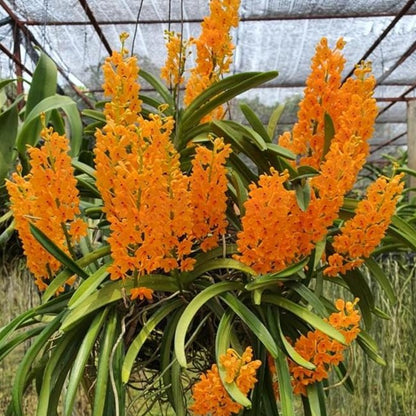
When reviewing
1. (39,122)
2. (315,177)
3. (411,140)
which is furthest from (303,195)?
(411,140)

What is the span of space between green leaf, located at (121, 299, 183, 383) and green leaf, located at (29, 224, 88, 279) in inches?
4.4

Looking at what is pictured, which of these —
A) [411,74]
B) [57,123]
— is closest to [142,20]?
[411,74]

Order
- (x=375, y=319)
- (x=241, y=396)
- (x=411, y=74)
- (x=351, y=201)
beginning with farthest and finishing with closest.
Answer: (x=411, y=74) → (x=375, y=319) → (x=351, y=201) → (x=241, y=396)

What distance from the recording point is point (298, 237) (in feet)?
2.25

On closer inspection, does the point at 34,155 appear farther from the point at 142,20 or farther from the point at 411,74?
the point at 411,74

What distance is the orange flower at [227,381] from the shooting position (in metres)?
0.56

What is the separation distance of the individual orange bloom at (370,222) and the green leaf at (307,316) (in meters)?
0.08

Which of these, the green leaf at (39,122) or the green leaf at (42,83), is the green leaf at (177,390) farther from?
the green leaf at (42,83)

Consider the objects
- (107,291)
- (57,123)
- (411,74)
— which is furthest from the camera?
(411,74)

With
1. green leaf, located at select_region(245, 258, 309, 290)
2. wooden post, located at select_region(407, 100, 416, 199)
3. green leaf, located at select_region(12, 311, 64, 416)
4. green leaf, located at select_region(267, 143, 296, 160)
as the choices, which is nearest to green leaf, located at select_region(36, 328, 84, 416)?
green leaf, located at select_region(12, 311, 64, 416)

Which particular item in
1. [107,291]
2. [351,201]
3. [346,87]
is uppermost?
[346,87]

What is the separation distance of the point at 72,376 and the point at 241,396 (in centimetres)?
20

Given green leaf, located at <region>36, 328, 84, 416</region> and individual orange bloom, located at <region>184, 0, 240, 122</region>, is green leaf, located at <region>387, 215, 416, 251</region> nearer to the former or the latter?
individual orange bloom, located at <region>184, 0, 240, 122</region>

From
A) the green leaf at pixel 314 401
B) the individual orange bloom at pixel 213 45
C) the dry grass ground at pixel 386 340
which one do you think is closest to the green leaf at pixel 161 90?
the individual orange bloom at pixel 213 45
